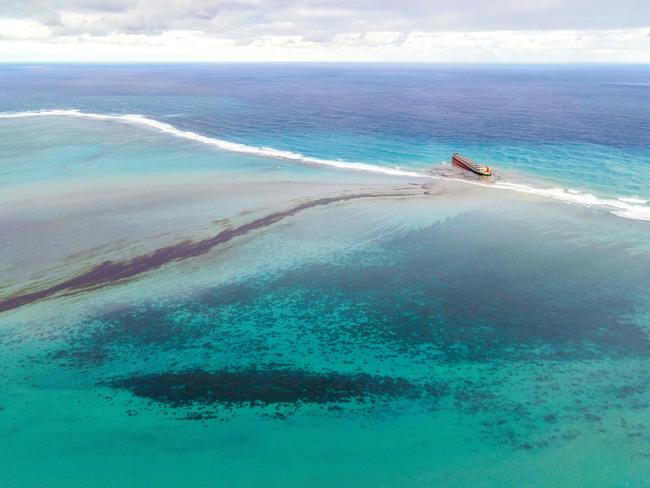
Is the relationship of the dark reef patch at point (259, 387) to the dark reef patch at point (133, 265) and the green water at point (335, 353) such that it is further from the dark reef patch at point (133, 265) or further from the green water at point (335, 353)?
the dark reef patch at point (133, 265)

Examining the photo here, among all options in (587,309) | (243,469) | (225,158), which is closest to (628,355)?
(587,309)

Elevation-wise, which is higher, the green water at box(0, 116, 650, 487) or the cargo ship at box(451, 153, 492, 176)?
the cargo ship at box(451, 153, 492, 176)

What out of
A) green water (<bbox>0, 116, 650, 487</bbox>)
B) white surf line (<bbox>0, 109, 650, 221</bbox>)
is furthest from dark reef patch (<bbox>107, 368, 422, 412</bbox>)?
white surf line (<bbox>0, 109, 650, 221</bbox>)

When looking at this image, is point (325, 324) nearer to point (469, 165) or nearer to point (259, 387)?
point (259, 387)

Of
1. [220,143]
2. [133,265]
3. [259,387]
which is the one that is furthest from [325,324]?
[220,143]

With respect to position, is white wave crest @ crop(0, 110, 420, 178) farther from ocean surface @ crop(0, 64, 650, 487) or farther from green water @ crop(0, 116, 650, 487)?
green water @ crop(0, 116, 650, 487)

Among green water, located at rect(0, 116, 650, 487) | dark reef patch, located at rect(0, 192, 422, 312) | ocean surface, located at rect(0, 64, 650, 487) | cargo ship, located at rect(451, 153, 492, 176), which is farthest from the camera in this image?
cargo ship, located at rect(451, 153, 492, 176)

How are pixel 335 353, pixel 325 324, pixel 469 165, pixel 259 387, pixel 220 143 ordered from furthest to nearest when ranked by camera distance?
1. pixel 220 143
2. pixel 469 165
3. pixel 325 324
4. pixel 335 353
5. pixel 259 387
